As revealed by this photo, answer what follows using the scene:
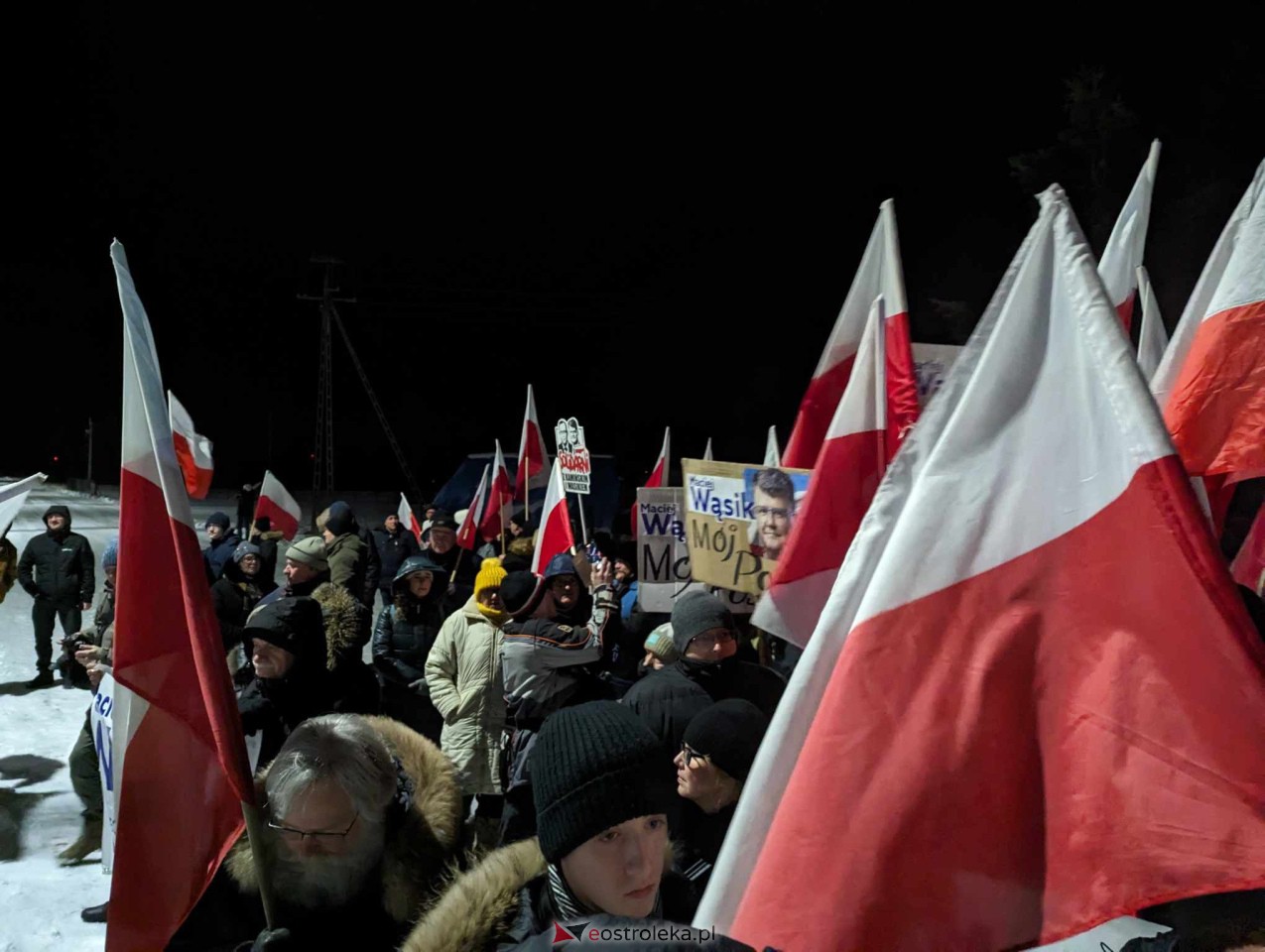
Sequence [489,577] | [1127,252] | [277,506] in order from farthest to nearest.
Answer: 1. [277,506]
2. [489,577]
3. [1127,252]

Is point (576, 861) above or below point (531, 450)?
below

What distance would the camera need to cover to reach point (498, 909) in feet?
6.41

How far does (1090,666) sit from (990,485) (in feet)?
1.04

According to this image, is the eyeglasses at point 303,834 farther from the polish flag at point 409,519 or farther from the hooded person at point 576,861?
the polish flag at point 409,519

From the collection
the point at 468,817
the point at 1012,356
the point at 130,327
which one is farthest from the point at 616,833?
the point at 468,817

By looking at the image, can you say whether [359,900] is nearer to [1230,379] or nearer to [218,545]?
[1230,379]

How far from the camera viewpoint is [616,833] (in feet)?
6.33

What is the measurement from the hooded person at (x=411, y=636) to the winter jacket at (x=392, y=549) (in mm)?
4285

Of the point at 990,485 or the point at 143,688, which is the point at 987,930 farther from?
the point at 143,688

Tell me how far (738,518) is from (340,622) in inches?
85.5

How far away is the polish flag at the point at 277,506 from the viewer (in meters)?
11.1

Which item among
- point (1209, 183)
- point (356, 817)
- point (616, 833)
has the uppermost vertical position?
point (1209, 183)

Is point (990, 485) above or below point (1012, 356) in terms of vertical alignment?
below

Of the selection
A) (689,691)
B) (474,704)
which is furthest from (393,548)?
(689,691)
